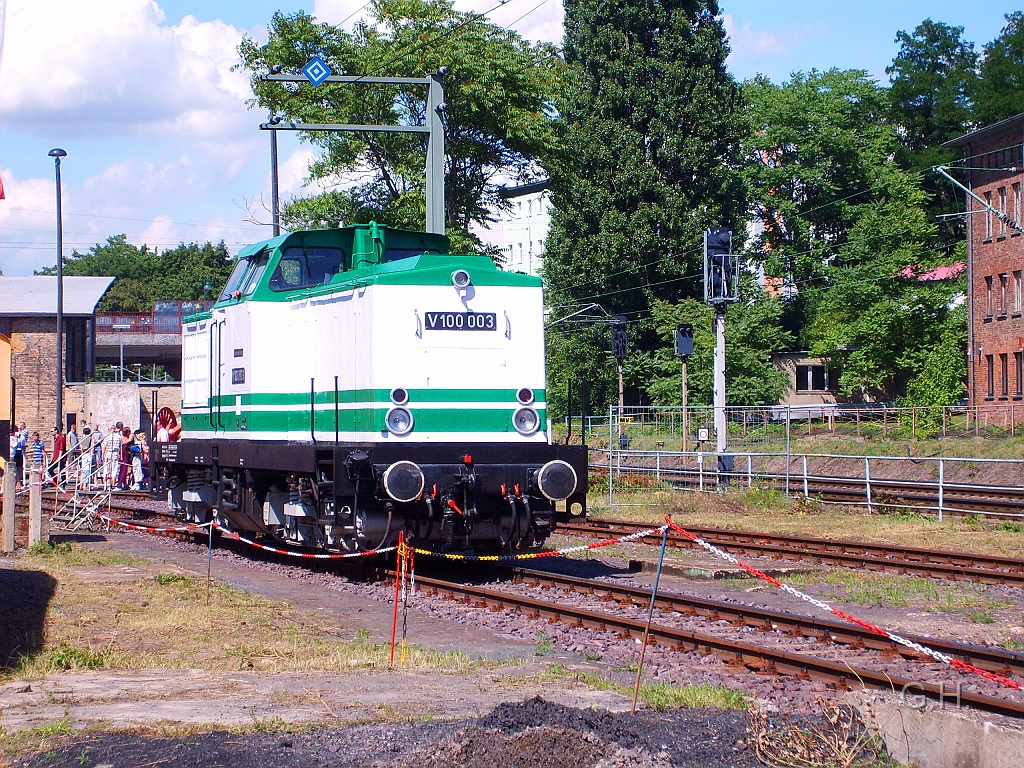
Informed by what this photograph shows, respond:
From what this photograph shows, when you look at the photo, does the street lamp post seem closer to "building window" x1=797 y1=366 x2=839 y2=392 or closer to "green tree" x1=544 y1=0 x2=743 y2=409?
"green tree" x1=544 y1=0 x2=743 y2=409

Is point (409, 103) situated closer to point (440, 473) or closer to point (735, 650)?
point (440, 473)

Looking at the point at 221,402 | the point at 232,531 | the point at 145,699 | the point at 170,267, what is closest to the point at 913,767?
the point at 145,699

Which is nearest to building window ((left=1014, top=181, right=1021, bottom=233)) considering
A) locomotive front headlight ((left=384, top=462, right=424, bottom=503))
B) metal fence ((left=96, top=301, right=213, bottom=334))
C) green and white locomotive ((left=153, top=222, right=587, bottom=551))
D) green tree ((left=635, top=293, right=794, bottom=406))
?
green tree ((left=635, top=293, right=794, bottom=406))

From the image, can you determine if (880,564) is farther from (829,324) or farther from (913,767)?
(829,324)

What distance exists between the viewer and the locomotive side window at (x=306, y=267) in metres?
13.8

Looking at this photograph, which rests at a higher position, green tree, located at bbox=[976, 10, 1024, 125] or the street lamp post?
green tree, located at bbox=[976, 10, 1024, 125]

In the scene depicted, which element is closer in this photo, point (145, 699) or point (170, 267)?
point (145, 699)

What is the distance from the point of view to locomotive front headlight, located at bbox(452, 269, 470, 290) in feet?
40.7

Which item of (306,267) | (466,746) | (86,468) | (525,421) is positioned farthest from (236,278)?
(86,468)

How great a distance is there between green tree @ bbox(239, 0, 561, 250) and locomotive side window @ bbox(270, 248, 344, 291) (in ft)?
58.1

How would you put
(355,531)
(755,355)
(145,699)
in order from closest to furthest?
1. (145,699)
2. (355,531)
3. (755,355)

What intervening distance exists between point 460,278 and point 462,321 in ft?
1.54

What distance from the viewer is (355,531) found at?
12.3 m

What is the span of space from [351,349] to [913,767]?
8.05m
